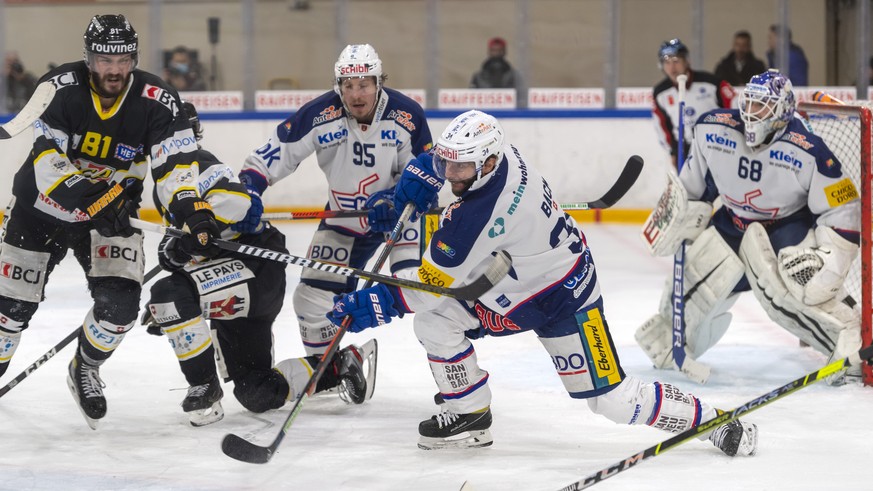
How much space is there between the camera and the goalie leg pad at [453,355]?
11.3ft

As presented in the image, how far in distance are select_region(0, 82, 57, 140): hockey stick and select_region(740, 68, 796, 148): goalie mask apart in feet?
7.40

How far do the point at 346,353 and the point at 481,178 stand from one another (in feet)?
3.52

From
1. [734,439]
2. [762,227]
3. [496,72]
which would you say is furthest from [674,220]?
[496,72]

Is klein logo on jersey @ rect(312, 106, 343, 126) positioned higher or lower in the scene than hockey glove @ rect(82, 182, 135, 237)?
higher

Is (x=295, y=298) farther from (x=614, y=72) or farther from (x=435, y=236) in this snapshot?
(x=614, y=72)

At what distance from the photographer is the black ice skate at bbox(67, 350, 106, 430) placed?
12.2ft

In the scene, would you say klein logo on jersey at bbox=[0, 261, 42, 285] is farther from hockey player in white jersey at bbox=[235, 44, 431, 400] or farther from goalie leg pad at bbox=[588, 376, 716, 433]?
goalie leg pad at bbox=[588, 376, 716, 433]

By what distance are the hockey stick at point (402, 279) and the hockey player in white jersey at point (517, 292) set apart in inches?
2.0

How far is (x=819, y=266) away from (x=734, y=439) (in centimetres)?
98

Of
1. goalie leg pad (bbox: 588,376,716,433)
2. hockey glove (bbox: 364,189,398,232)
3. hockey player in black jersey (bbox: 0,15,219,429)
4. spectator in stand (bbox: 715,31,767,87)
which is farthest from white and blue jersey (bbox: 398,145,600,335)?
spectator in stand (bbox: 715,31,767,87)

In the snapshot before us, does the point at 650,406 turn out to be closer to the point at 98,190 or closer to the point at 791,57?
the point at 98,190

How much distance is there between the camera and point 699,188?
444 centimetres

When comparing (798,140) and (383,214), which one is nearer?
(383,214)

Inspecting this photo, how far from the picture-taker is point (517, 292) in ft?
10.9
